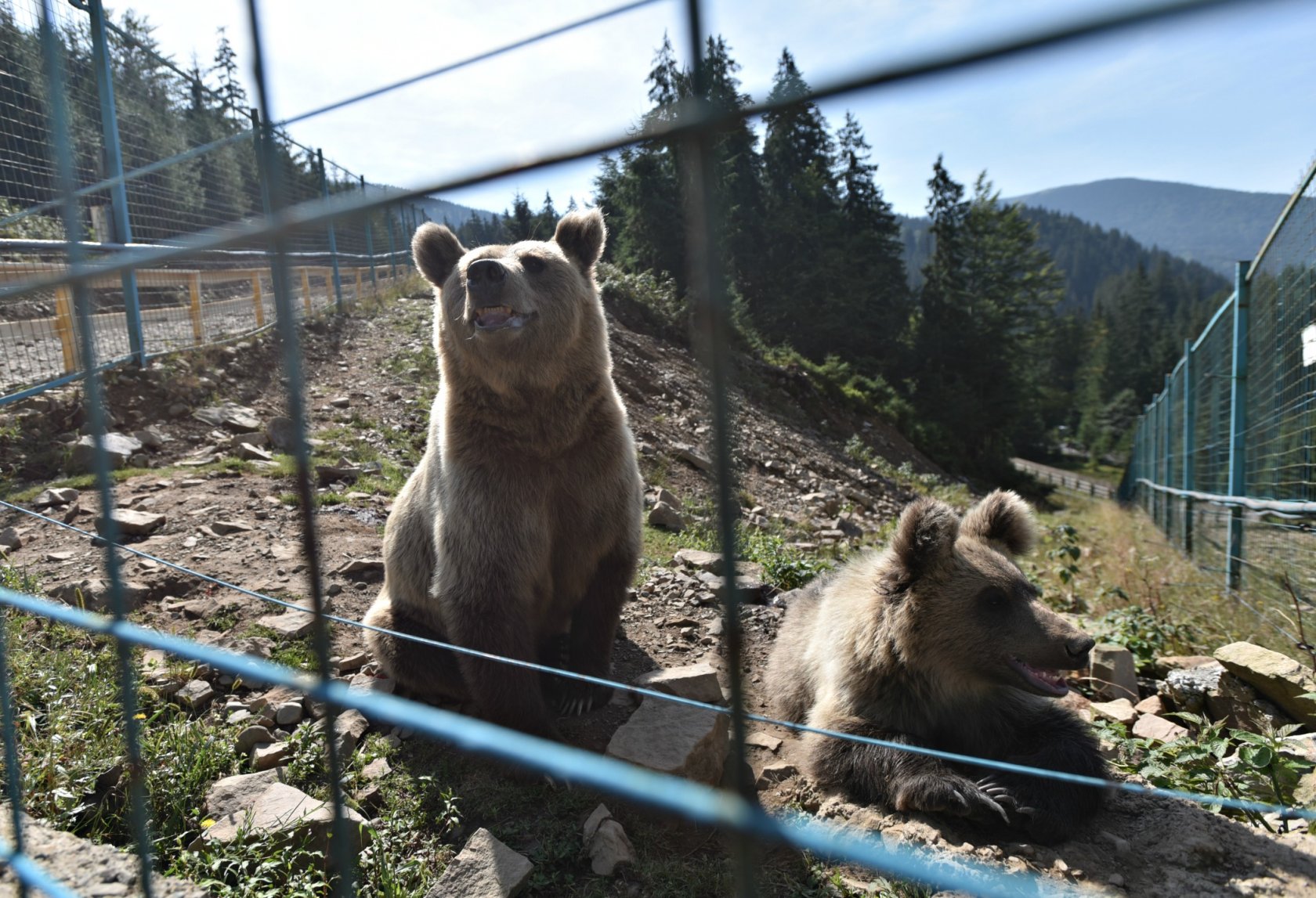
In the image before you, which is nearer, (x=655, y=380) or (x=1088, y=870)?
(x=1088, y=870)

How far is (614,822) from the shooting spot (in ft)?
8.34

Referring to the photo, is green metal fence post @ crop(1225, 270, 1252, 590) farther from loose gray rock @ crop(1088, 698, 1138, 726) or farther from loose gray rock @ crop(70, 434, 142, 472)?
loose gray rock @ crop(70, 434, 142, 472)

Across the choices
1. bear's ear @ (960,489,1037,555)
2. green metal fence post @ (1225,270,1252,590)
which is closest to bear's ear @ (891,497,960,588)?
bear's ear @ (960,489,1037,555)

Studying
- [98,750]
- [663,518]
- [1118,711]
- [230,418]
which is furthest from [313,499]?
[230,418]

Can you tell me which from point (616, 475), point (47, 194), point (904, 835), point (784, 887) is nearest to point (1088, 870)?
point (904, 835)

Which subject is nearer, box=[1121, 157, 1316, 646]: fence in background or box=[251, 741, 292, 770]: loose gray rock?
box=[251, 741, 292, 770]: loose gray rock

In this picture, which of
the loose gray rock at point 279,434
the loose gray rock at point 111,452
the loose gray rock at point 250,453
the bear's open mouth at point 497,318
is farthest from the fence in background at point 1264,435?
the loose gray rock at point 111,452

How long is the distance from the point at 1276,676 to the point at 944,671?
58.7 inches

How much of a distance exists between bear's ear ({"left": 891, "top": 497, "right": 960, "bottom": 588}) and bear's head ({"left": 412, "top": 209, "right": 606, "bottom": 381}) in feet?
5.10

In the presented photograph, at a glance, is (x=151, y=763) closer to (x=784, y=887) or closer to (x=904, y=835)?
(x=784, y=887)

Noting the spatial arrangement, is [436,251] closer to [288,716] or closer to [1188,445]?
[288,716]

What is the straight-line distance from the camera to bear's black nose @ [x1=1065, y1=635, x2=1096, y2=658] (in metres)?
2.92

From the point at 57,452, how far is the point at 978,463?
79.1ft

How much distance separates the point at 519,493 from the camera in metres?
3.20
